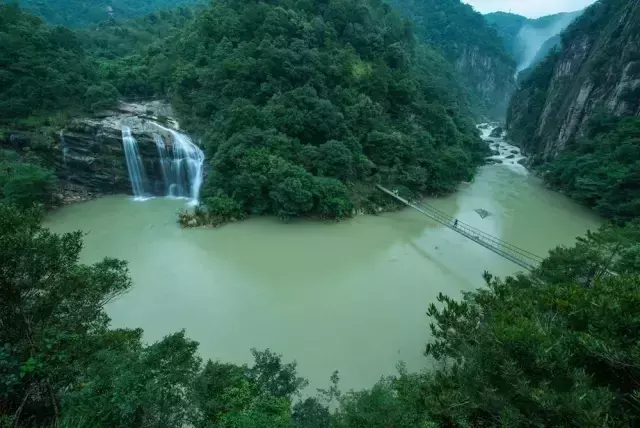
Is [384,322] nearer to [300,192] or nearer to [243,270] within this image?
[243,270]

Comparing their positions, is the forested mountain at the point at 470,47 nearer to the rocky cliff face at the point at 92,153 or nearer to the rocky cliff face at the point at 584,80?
the rocky cliff face at the point at 584,80

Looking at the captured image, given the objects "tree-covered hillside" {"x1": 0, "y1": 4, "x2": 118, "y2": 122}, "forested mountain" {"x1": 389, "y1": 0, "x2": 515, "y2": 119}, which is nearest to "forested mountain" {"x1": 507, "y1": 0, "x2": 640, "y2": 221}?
"forested mountain" {"x1": 389, "y1": 0, "x2": 515, "y2": 119}

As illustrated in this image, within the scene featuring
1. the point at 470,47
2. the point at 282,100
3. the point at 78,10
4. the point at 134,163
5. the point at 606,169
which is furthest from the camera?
the point at 470,47

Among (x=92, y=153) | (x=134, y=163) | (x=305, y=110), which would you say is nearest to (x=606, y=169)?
(x=305, y=110)

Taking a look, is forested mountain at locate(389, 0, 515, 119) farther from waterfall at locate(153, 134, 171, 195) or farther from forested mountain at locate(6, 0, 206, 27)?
waterfall at locate(153, 134, 171, 195)

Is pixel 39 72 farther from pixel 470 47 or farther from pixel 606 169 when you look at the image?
pixel 470 47

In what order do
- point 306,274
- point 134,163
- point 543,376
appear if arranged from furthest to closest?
point 134,163
point 306,274
point 543,376

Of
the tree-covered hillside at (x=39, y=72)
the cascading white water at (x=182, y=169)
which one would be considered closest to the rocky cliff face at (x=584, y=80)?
the cascading white water at (x=182, y=169)

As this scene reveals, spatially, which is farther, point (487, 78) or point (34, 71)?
point (487, 78)
